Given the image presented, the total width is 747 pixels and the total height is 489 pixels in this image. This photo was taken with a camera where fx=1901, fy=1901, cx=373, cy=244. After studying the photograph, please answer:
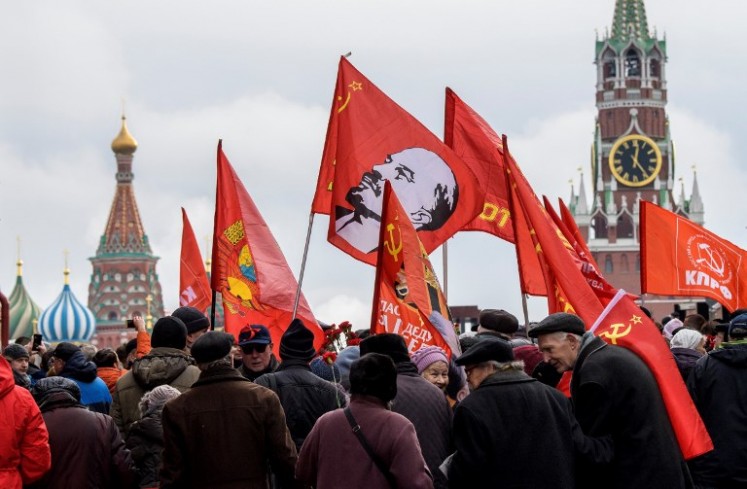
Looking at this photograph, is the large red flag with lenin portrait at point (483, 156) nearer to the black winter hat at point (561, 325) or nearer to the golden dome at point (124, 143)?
the black winter hat at point (561, 325)

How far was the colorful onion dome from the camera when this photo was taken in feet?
398

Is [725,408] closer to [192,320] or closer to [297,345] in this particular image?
[297,345]

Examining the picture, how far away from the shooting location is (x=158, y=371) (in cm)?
1001

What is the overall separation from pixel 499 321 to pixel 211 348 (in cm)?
213

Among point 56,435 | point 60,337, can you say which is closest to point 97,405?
point 56,435

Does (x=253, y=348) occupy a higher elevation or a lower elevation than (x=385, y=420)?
higher

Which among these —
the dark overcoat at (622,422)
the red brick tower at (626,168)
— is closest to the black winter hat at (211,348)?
the dark overcoat at (622,422)

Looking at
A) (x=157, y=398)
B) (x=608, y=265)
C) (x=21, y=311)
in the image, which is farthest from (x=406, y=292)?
(x=21, y=311)

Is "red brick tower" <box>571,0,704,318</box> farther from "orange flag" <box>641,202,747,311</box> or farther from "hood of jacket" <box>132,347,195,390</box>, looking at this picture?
"hood of jacket" <box>132,347,195,390</box>

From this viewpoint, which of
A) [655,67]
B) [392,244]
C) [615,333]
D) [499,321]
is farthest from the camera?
[655,67]

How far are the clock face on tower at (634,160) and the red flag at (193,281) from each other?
330ft

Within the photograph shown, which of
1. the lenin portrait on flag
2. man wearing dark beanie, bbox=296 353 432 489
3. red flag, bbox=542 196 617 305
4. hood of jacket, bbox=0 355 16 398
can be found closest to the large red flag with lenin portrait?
the lenin portrait on flag

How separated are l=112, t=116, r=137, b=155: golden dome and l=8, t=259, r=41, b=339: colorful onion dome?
2038cm

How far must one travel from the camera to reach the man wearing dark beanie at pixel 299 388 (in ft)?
31.2
